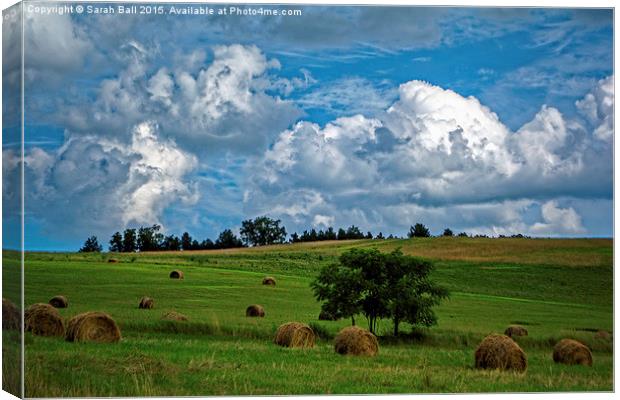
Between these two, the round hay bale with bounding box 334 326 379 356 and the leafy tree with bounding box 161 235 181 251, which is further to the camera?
the round hay bale with bounding box 334 326 379 356

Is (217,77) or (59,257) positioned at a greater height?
(217,77)

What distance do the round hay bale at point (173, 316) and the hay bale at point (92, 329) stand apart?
1120mm

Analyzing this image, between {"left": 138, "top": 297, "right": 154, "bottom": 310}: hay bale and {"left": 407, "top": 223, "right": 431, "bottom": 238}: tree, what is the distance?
15.3ft

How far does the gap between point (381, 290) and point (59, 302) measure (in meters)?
5.60

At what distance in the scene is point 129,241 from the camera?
18.7 metres

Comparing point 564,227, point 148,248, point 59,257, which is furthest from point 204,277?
point 564,227

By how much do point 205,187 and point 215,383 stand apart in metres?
3.26

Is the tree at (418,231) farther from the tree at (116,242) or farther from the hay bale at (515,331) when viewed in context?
the tree at (116,242)

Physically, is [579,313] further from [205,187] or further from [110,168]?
[110,168]

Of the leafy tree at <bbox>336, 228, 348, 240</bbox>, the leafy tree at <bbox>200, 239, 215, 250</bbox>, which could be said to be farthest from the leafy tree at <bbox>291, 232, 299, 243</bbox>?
the leafy tree at <bbox>200, 239, 215, 250</bbox>

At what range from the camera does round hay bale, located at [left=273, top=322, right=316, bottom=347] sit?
19312mm

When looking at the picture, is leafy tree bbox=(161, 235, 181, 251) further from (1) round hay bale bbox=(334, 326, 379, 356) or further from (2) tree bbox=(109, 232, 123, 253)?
(1) round hay bale bbox=(334, 326, 379, 356)

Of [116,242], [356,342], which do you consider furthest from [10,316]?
[356,342]

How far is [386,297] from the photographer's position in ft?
65.4
